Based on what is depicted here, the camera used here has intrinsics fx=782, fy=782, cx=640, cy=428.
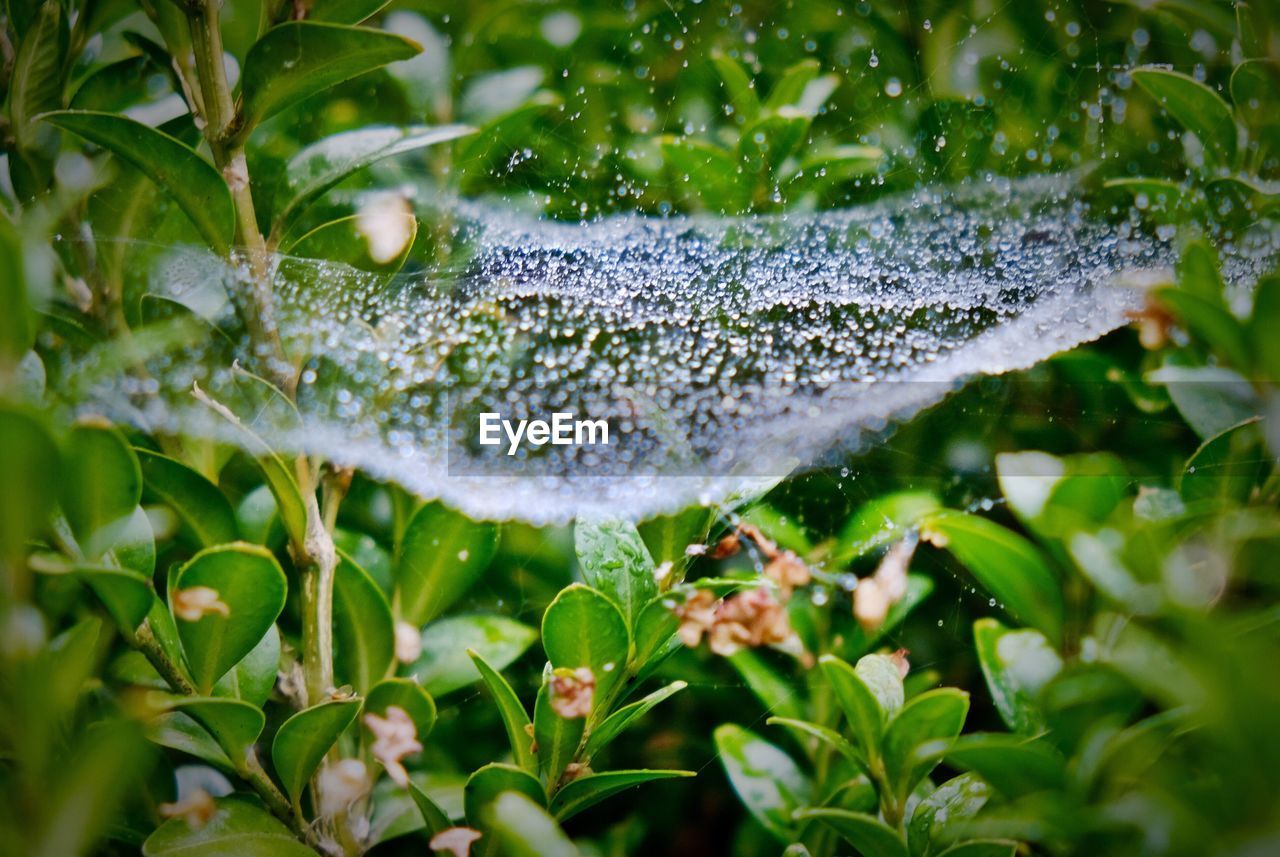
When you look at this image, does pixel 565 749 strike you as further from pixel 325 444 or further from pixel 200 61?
pixel 200 61

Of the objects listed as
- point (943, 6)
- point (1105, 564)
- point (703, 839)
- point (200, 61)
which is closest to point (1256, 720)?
point (1105, 564)

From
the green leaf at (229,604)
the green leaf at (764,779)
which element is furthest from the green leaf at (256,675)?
the green leaf at (764,779)

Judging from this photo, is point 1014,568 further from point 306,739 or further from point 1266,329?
point 306,739

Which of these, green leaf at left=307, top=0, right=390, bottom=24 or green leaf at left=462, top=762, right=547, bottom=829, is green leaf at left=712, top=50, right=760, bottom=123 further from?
green leaf at left=462, top=762, right=547, bottom=829

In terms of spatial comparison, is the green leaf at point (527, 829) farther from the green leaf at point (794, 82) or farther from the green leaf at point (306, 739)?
the green leaf at point (794, 82)

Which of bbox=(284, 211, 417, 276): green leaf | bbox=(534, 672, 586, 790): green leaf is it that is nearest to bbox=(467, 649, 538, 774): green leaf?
bbox=(534, 672, 586, 790): green leaf
